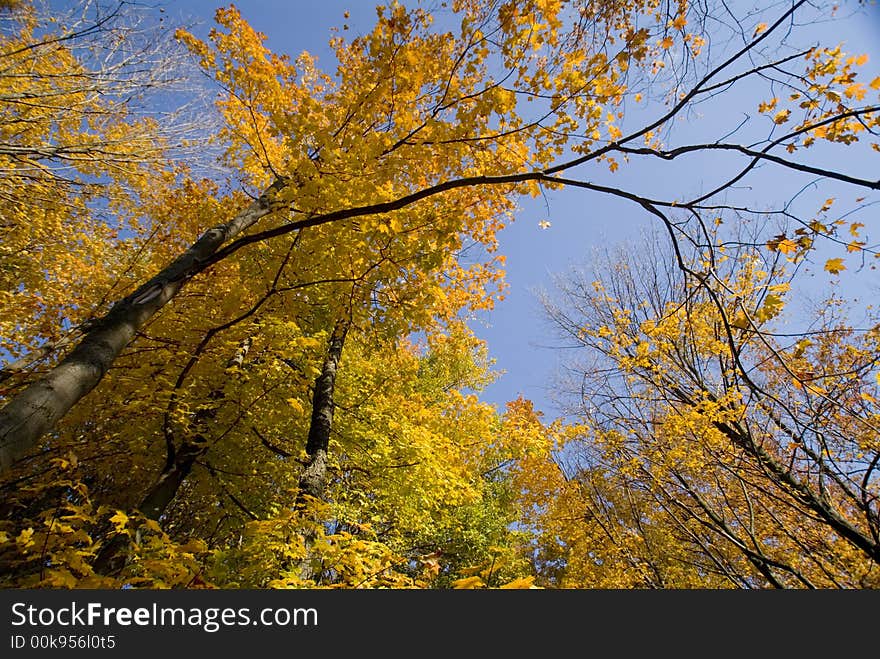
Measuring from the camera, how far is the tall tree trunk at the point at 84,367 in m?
1.73

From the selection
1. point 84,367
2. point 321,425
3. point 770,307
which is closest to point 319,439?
point 321,425

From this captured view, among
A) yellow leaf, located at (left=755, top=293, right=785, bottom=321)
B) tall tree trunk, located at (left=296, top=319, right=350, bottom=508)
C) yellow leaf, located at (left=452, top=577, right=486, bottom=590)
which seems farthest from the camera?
tall tree trunk, located at (left=296, top=319, right=350, bottom=508)

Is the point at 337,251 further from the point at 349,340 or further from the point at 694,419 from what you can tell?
the point at 694,419

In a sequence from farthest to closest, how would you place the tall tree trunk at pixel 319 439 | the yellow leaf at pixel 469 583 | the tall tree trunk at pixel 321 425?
the tall tree trunk at pixel 321 425, the tall tree trunk at pixel 319 439, the yellow leaf at pixel 469 583

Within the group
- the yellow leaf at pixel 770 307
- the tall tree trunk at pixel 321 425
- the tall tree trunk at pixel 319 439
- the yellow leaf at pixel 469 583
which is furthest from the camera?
the tall tree trunk at pixel 321 425

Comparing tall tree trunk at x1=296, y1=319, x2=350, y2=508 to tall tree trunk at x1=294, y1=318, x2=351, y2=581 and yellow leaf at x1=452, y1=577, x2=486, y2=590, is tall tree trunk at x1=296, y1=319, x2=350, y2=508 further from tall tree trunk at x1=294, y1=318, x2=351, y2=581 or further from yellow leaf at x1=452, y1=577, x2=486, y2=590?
yellow leaf at x1=452, y1=577, x2=486, y2=590

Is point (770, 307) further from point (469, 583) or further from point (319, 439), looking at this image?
point (319, 439)

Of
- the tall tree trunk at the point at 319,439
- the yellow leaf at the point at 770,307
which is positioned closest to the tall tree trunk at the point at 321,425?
the tall tree trunk at the point at 319,439

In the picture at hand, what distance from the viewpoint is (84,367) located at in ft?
6.82

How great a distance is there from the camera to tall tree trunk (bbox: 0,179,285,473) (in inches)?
68.1

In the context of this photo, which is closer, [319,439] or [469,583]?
[469,583]

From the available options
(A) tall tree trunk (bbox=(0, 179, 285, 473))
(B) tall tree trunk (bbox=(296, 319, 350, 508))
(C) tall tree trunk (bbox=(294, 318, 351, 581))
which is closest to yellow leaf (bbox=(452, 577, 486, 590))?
(C) tall tree trunk (bbox=(294, 318, 351, 581))

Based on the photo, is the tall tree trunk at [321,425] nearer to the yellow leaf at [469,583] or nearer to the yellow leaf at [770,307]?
the yellow leaf at [469,583]

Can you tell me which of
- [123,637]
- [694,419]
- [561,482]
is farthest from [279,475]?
[561,482]
